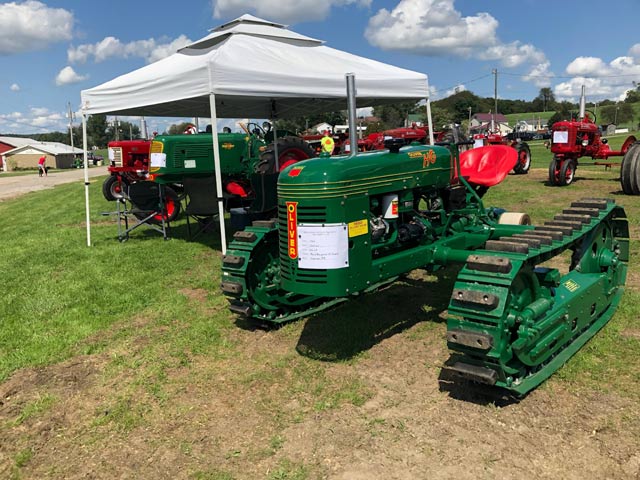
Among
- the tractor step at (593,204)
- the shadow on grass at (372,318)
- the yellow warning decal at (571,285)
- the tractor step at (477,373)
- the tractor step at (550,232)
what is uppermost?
the tractor step at (593,204)

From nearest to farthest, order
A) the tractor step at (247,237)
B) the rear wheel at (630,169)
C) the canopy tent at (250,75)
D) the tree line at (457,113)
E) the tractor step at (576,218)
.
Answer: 1. the tractor step at (576,218)
2. the tractor step at (247,237)
3. the canopy tent at (250,75)
4. the rear wheel at (630,169)
5. the tree line at (457,113)

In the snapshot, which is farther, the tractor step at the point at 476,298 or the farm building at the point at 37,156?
the farm building at the point at 37,156

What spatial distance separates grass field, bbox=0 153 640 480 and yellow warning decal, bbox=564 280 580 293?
0.47m

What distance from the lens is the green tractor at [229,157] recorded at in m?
8.81

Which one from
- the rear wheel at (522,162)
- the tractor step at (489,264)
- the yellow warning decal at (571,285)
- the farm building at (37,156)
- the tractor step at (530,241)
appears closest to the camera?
the tractor step at (489,264)

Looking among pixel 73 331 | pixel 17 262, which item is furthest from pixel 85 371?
pixel 17 262

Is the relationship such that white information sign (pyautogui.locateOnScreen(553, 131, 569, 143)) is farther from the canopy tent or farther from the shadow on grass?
the shadow on grass

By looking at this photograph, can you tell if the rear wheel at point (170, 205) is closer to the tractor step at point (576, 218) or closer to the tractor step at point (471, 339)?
the tractor step at point (576, 218)

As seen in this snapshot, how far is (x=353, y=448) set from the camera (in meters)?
2.86

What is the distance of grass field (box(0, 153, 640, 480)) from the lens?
277 cm

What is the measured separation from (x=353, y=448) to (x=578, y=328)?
2.00m

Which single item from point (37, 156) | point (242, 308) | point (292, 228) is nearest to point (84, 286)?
point (242, 308)

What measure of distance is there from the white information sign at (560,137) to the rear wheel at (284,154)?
310 inches

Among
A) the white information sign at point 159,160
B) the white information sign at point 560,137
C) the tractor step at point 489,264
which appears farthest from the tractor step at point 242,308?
the white information sign at point 560,137
